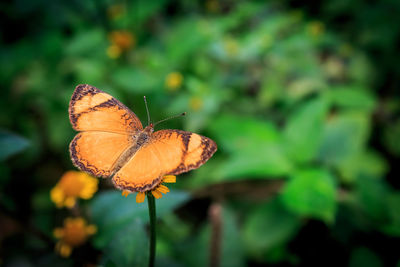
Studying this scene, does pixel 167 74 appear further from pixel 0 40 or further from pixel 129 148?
pixel 0 40

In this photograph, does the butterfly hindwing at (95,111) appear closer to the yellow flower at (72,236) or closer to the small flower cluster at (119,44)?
the yellow flower at (72,236)

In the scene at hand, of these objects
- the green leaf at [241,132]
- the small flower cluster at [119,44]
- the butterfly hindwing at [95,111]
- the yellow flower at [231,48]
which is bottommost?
the butterfly hindwing at [95,111]

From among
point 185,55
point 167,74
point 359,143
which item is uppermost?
point 185,55

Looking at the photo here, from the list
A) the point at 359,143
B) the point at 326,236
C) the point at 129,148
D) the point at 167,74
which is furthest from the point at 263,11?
the point at 129,148

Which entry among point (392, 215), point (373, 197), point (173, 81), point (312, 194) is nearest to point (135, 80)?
point (173, 81)

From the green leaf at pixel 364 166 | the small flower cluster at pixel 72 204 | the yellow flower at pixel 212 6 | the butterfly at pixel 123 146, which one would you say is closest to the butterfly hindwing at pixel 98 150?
the butterfly at pixel 123 146
